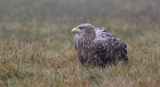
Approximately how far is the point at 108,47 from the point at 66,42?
3654 millimetres

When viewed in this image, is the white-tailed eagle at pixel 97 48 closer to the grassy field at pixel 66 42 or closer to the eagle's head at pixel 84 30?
the eagle's head at pixel 84 30

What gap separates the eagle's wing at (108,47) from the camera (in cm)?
843

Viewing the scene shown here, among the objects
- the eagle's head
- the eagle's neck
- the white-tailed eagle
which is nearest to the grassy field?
the white-tailed eagle

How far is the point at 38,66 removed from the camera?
8.58 meters

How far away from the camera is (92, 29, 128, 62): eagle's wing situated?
332 inches

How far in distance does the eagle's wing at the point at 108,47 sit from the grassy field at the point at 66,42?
236 millimetres

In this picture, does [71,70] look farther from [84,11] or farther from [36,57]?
[84,11]

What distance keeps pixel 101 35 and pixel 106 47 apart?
0.97ft

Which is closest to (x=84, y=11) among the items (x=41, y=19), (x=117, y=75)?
(x=41, y=19)

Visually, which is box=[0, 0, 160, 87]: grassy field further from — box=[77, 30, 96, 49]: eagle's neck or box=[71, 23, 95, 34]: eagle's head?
box=[71, 23, 95, 34]: eagle's head

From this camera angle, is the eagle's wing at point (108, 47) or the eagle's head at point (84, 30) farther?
the eagle's head at point (84, 30)

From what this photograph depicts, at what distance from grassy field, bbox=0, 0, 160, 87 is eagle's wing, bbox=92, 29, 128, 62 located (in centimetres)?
24

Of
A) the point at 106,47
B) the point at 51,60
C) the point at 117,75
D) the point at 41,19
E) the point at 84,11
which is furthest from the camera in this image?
the point at 84,11

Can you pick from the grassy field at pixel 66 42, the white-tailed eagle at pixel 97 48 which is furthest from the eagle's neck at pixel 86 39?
the grassy field at pixel 66 42
